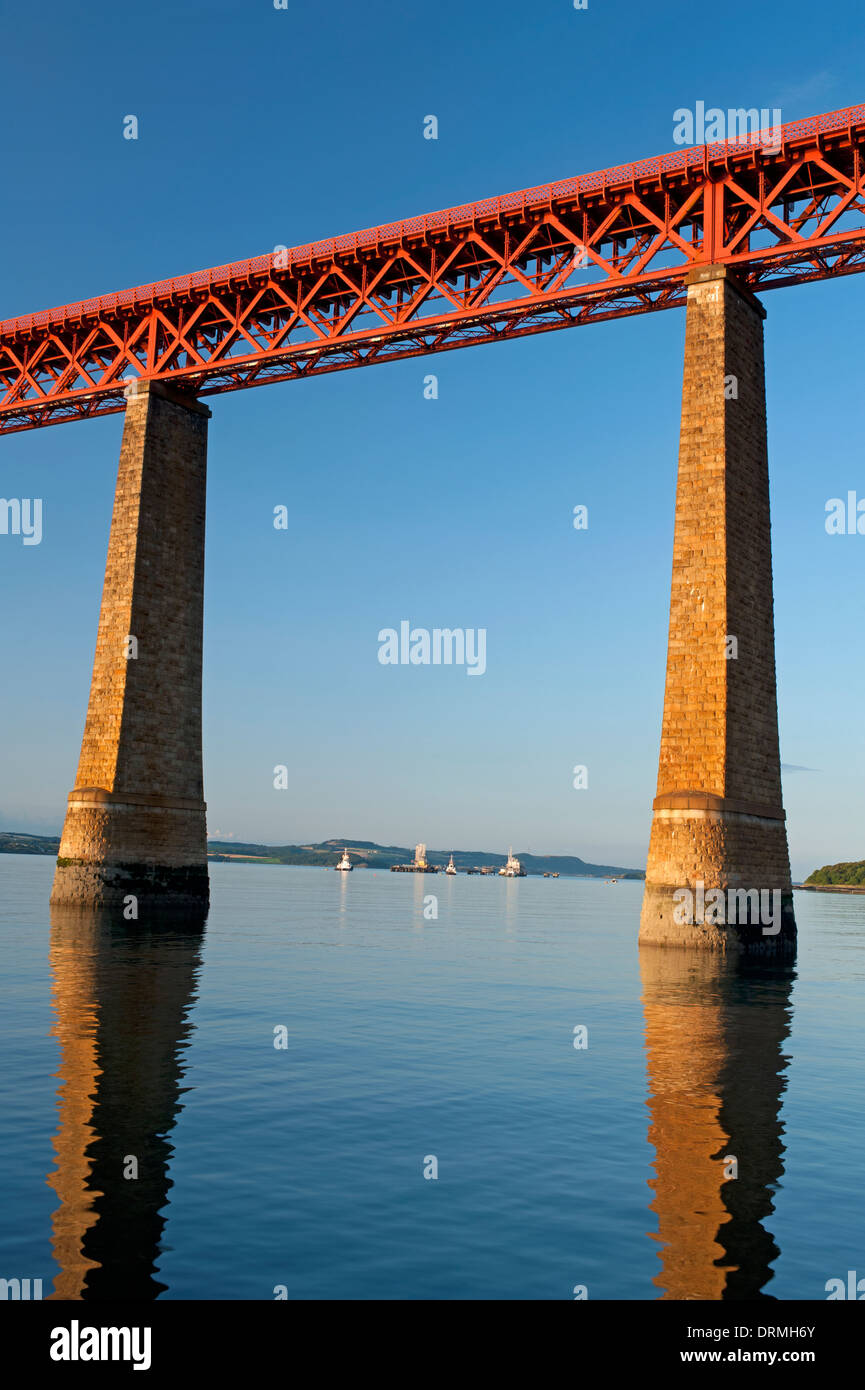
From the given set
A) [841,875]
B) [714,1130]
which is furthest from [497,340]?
[841,875]

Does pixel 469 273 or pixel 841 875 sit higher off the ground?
pixel 469 273

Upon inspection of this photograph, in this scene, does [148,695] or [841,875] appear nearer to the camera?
[148,695]

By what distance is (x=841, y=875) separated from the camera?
182 m

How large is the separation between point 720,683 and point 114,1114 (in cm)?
2044

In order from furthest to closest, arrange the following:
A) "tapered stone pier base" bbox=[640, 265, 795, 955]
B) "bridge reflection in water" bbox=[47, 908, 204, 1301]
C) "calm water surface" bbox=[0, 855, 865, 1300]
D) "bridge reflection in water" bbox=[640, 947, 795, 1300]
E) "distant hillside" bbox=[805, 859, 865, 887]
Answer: "distant hillside" bbox=[805, 859, 865, 887] → "tapered stone pier base" bbox=[640, 265, 795, 955] → "bridge reflection in water" bbox=[640, 947, 795, 1300] → "calm water surface" bbox=[0, 855, 865, 1300] → "bridge reflection in water" bbox=[47, 908, 204, 1301]

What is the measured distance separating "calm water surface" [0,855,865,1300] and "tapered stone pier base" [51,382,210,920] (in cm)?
1294

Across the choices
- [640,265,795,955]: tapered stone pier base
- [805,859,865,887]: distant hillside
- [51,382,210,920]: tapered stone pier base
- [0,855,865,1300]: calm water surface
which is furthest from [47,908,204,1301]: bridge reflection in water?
[805,859,865,887]: distant hillside

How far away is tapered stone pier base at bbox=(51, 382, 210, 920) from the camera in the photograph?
37875mm

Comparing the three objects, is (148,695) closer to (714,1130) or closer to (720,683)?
(720,683)

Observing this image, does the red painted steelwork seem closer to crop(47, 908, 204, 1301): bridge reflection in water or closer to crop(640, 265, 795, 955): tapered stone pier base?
crop(640, 265, 795, 955): tapered stone pier base

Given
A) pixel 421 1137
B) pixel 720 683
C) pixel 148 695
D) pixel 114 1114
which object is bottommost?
pixel 421 1137

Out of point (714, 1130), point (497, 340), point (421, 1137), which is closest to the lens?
point (421, 1137)

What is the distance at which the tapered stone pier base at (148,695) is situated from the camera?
1491 inches
